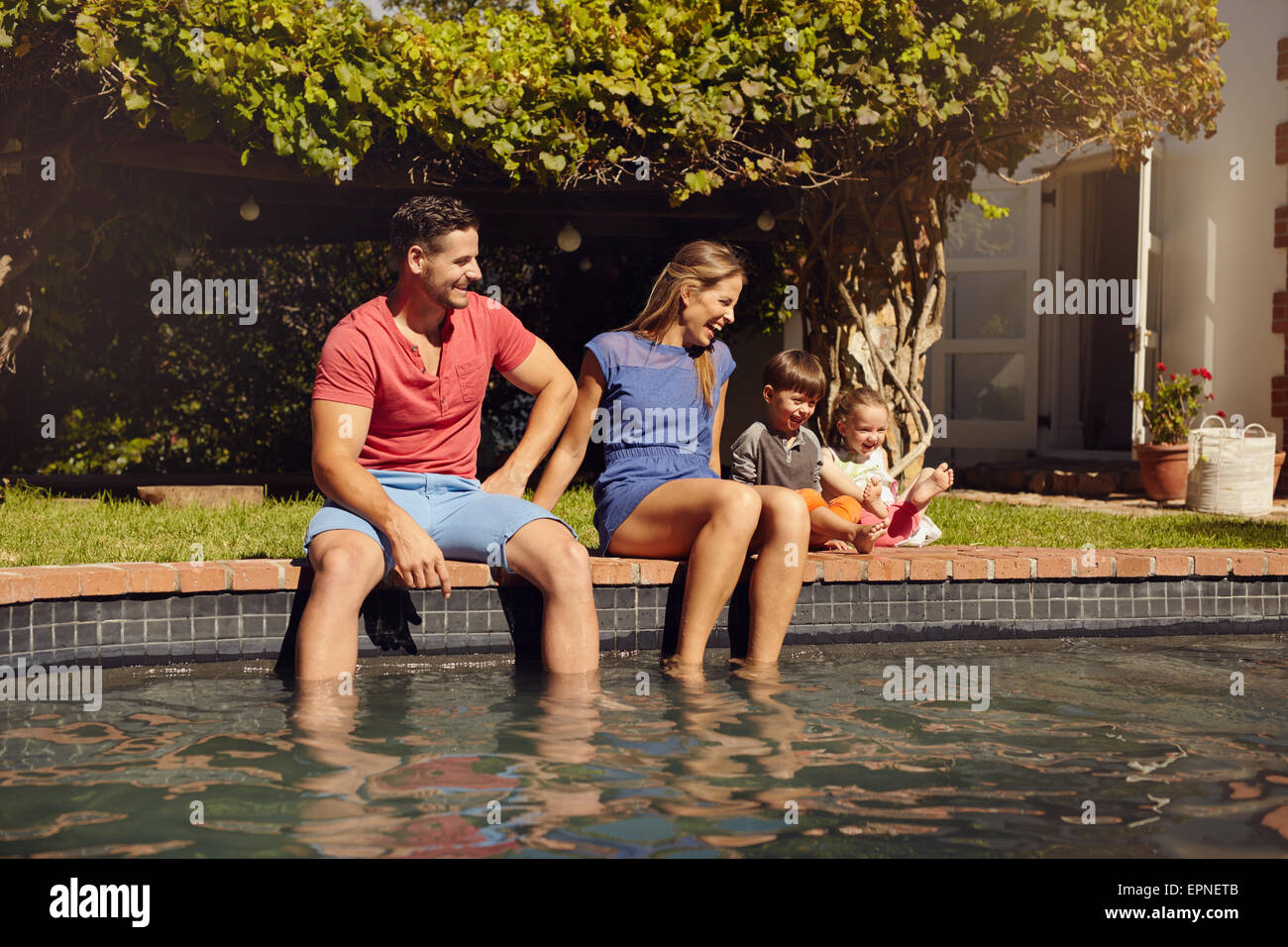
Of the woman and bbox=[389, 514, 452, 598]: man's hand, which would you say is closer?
bbox=[389, 514, 452, 598]: man's hand

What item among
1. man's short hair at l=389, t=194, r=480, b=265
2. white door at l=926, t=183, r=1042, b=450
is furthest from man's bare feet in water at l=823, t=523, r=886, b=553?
white door at l=926, t=183, r=1042, b=450

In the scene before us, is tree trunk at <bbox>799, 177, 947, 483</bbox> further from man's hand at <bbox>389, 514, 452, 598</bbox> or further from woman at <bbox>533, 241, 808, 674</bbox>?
man's hand at <bbox>389, 514, 452, 598</bbox>

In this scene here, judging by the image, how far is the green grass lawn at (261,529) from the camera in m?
5.23

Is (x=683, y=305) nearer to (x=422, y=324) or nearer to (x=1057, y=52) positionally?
(x=422, y=324)

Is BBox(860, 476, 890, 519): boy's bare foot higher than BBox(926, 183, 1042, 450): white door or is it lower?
lower

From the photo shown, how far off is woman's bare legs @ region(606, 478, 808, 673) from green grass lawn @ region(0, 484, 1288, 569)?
1514 mm

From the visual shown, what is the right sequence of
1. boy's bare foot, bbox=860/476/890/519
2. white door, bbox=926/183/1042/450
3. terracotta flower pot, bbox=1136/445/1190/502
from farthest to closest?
white door, bbox=926/183/1042/450, terracotta flower pot, bbox=1136/445/1190/502, boy's bare foot, bbox=860/476/890/519

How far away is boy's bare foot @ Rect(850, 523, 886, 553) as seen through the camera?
4.59 meters

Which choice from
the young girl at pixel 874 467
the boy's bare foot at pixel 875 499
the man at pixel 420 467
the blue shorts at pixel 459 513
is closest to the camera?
the man at pixel 420 467

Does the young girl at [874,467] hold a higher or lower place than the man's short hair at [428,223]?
lower

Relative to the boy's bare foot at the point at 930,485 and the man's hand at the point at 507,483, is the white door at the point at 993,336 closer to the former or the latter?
the boy's bare foot at the point at 930,485

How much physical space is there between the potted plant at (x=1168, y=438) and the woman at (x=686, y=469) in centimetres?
538

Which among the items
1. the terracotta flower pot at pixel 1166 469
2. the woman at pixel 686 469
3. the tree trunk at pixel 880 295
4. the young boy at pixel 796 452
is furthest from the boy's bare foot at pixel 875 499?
the terracotta flower pot at pixel 1166 469
